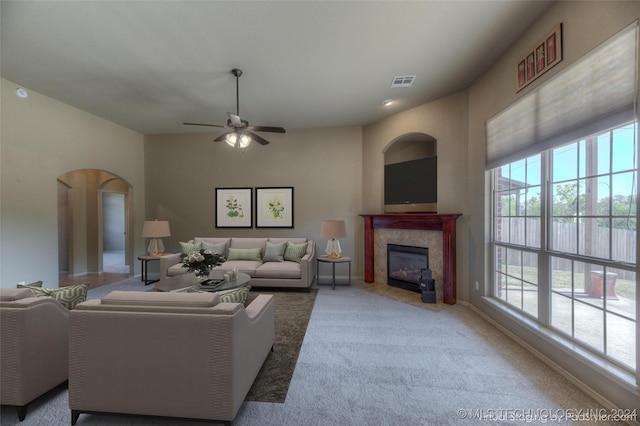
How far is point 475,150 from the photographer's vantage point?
11.6ft

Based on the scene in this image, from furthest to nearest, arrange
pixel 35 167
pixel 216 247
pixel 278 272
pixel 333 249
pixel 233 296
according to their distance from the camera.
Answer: pixel 216 247
pixel 333 249
pixel 278 272
pixel 35 167
pixel 233 296

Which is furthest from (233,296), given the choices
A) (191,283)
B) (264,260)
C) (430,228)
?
(430,228)

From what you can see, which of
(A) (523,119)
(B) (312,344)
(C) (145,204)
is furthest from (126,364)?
(C) (145,204)

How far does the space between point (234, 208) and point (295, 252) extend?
5.85 ft

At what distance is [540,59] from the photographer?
2.34m

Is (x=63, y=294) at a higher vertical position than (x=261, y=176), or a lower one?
lower

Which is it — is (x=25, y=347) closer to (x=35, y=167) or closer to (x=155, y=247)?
(x=35, y=167)

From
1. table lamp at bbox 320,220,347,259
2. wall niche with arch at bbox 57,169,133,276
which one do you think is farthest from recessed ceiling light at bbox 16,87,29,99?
table lamp at bbox 320,220,347,259

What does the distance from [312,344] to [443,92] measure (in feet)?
12.7

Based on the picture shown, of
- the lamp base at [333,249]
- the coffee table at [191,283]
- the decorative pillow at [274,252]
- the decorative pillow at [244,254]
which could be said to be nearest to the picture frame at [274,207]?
the decorative pillow at [274,252]

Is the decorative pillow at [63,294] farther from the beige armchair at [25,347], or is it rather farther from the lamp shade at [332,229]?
the lamp shade at [332,229]

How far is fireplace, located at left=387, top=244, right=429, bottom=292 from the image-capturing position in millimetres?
4332

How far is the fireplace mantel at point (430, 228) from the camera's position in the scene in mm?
3807

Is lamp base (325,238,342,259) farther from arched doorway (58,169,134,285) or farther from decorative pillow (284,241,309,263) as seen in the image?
arched doorway (58,169,134,285)
